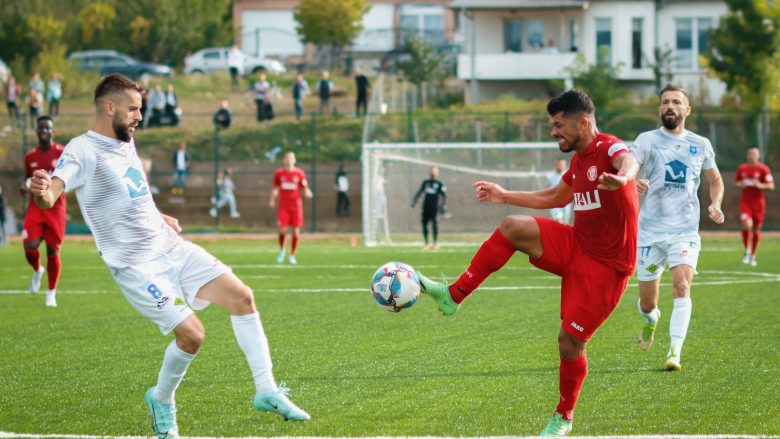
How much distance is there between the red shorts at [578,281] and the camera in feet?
22.4

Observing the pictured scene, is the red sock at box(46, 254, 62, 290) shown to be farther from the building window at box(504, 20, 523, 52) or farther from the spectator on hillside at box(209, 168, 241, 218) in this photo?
the building window at box(504, 20, 523, 52)

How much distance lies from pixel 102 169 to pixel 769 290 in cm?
1139

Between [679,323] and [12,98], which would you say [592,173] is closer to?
[679,323]

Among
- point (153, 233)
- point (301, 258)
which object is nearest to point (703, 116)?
point (301, 258)

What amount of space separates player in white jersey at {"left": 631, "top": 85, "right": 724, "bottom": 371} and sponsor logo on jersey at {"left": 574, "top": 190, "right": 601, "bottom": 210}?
10.0 ft

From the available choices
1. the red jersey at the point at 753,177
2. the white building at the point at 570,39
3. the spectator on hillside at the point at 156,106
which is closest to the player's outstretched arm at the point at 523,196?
the red jersey at the point at 753,177

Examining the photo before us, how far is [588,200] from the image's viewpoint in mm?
6988

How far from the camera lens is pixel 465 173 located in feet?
105

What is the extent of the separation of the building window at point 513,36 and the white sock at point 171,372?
4628 cm

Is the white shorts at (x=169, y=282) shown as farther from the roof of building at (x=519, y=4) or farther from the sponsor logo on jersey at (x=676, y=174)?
the roof of building at (x=519, y=4)

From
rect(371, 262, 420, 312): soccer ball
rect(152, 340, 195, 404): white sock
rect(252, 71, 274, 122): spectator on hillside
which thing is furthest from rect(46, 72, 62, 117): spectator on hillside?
rect(152, 340, 195, 404): white sock

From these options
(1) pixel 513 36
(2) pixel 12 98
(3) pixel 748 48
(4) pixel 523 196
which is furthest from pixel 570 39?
(4) pixel 523 196

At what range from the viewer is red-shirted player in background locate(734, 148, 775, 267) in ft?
70.5

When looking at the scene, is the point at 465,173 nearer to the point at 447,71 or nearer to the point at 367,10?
the point at 447,71
